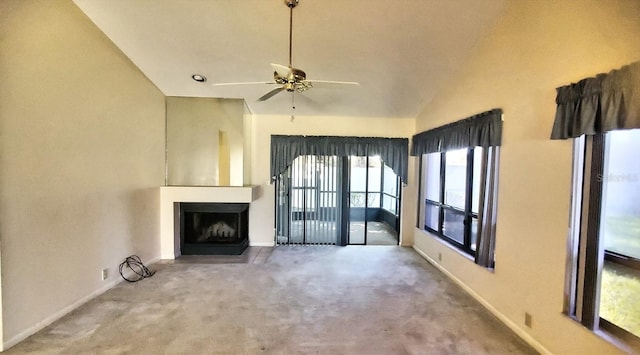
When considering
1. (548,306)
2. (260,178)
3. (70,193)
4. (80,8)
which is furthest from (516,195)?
(80,8)

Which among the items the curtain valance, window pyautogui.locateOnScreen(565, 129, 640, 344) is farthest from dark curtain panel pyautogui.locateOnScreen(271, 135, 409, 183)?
window pyautogui.locateOnScreen(565, 129, 640, 344)

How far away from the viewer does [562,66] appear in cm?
218

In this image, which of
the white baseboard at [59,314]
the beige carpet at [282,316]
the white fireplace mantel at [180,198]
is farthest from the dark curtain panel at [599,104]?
the white baseboard at [59,314]

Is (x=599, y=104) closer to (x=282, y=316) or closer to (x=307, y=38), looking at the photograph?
(x=307, y=38)

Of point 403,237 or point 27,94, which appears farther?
point 403,237

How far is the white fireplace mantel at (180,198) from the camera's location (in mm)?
4582

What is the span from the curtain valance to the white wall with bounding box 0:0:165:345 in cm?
441

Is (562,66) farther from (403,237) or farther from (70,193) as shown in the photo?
(70,193)

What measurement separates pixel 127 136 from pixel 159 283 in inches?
79.5

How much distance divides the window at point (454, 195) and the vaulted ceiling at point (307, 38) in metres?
1.20

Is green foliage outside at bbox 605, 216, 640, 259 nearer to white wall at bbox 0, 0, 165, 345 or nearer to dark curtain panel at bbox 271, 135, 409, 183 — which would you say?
dark curtain panel at bbox 271, 135, 409, 183

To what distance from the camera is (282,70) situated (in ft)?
7.98

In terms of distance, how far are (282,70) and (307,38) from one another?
0.99 metres

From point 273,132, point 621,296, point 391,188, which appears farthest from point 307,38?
point 391,188
